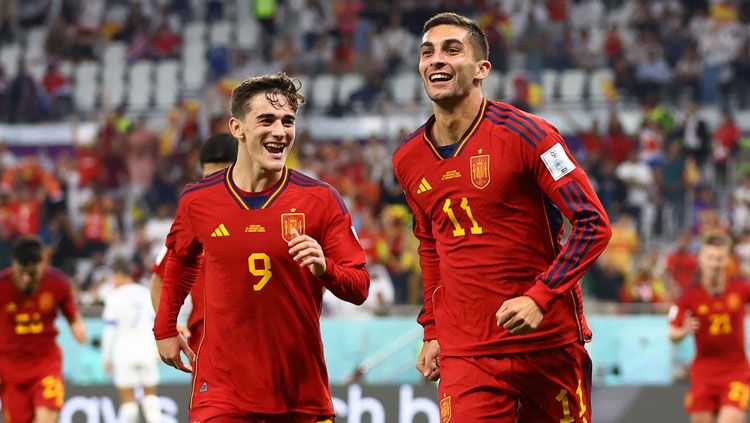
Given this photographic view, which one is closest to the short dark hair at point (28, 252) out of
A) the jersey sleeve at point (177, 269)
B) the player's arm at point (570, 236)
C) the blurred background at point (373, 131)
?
the blurred background at point (373, 131)

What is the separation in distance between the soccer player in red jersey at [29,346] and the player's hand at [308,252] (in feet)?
19.1

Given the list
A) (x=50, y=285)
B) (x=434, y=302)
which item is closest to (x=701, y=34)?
(x=50, y=285)

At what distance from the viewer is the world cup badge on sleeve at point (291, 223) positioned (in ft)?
19.3

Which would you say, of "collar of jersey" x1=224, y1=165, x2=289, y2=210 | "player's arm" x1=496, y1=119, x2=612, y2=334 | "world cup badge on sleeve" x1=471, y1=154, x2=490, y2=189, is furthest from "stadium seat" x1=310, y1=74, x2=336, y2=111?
"player's arm" x1=496, y1=119, x2=612, y2=334

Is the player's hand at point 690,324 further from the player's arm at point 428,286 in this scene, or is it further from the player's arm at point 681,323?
the player's arm at point 428,286

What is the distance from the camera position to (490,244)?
5770 millimetres

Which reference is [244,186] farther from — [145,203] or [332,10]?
[332,10]

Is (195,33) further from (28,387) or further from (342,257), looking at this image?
(342,257)

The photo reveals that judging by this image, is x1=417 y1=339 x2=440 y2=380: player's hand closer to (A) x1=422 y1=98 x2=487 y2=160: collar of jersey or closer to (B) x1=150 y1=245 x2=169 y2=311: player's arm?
(A) x1=422 y1=98 x2=487 y2=160: collar of jersey

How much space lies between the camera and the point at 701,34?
2202cm

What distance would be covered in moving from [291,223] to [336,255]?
0.24 meters

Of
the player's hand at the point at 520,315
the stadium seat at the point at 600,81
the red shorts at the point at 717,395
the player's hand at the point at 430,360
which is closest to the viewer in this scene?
the player's hand at the point at 520,315

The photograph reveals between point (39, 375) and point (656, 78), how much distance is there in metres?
13.1

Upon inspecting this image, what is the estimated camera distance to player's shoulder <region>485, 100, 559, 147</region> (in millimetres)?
5633
